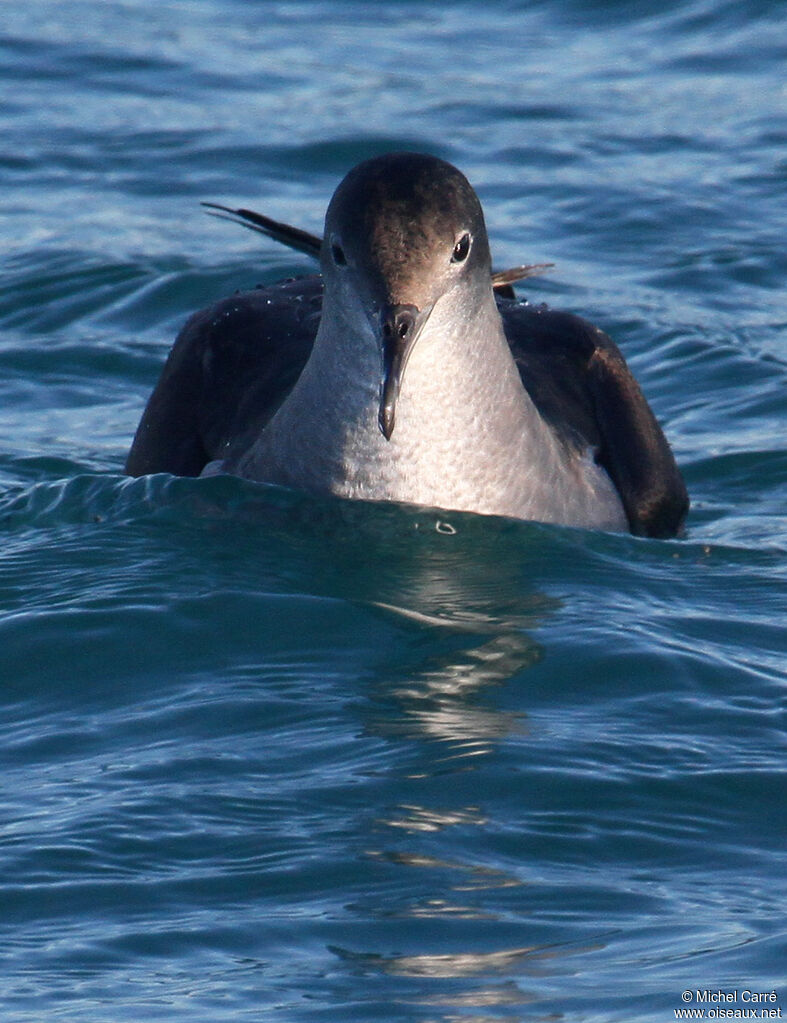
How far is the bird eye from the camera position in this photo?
6.33 meters

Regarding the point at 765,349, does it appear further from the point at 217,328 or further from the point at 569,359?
the point at 217,328

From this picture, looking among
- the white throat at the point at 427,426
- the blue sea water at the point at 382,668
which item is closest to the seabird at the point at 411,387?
the white throat at the point at 427,426

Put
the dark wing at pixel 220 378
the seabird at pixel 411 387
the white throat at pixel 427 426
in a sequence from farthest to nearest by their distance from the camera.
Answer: the dark wing at pixel 220 378 → the white throat at pixel 427 426 → the seabird at pixel 411 387

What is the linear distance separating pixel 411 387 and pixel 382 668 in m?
0.97

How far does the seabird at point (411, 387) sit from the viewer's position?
6.23 metres

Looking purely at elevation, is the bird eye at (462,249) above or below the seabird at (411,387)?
above

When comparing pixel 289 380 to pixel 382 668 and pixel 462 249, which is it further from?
pixel 382 668

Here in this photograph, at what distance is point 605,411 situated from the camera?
25.0 ft

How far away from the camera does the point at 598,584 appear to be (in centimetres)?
670

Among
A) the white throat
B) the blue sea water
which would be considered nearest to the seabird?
the white throat

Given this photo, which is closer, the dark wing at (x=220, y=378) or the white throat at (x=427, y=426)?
the white throat at (x=427, y=426)

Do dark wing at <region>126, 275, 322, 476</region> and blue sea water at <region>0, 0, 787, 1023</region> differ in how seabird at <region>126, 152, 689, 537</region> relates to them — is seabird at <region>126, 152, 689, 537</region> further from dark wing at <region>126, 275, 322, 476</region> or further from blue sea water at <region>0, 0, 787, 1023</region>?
blue sea water at <region>0, 0, 787, 1023</region>

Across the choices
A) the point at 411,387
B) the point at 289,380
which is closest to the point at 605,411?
the point at 289,380

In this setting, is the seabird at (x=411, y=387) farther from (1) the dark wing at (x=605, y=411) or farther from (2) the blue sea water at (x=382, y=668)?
(2) the blue sea water at (x=382, y=668)
